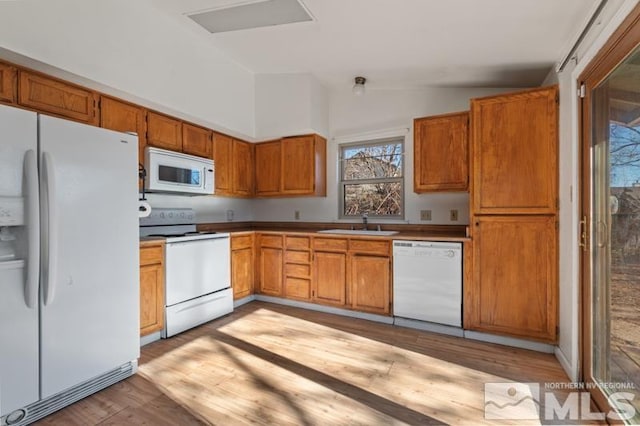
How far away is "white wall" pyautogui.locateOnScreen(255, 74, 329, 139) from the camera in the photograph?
3.72m

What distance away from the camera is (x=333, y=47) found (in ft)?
9.21

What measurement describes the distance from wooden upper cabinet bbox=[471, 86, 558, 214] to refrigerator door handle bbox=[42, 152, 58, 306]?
118 inches

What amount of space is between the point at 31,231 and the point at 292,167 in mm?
2721

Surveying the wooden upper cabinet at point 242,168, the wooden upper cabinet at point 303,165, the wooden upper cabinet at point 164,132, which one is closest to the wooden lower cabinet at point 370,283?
the wooden upper cabinet at point 303,165

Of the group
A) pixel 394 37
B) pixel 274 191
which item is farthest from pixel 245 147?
pixel 394 37

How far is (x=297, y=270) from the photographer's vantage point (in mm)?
3602

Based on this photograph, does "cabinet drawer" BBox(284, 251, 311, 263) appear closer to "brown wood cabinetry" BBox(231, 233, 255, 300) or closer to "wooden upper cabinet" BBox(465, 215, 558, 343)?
"brown wood cabinetry" BBox(231, 233, 255, 300)

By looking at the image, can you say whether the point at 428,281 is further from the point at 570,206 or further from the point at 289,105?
the point at 289,105

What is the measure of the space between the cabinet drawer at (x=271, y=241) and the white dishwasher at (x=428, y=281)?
142cm

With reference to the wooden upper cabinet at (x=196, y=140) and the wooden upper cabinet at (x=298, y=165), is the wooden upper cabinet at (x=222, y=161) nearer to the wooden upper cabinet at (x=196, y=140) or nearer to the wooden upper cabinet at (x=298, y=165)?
the wooden upper cabinet at (x=196, y=140)

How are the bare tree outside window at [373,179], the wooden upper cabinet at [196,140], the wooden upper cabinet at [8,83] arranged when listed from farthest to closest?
the bare tree outside window at [373,179] < the wooden upper cabinet at [196,140] < the wooden upper cabinet at [8,83]

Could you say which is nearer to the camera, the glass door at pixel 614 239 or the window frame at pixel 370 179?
the glass door at pixel 614 239

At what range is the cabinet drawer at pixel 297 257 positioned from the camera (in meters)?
3.54

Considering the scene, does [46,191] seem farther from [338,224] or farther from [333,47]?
[338,224]
